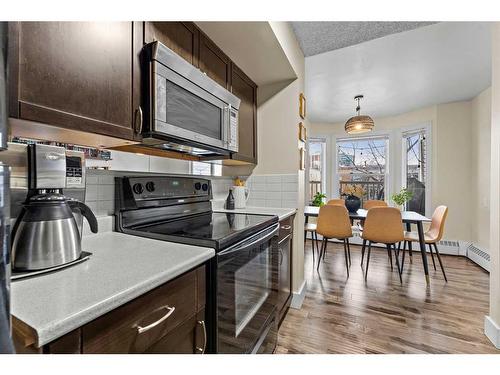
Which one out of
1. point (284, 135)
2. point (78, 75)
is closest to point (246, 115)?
point (284, 135)

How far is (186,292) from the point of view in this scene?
78 centimetres

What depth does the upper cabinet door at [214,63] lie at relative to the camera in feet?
4.80

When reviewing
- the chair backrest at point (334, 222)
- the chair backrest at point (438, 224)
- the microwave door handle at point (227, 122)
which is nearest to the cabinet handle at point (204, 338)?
the microwave door handle at point (227, 122)

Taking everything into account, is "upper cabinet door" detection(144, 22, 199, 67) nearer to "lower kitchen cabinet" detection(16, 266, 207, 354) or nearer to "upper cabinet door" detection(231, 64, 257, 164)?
"upper cabinet door" detection(231, 64, 257, 164)

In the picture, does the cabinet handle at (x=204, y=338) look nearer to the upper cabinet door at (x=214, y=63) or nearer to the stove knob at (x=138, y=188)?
the stove knob at (x=138, y=188)

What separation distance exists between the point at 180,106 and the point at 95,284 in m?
0.89

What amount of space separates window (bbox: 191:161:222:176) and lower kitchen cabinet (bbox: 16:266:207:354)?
1.15m

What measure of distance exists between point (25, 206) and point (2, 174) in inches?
14.0

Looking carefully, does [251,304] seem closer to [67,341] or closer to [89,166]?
[67,341]

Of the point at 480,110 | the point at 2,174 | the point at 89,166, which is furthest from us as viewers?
the point at 480,110

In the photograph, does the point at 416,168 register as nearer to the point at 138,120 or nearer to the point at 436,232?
the point at 436,232

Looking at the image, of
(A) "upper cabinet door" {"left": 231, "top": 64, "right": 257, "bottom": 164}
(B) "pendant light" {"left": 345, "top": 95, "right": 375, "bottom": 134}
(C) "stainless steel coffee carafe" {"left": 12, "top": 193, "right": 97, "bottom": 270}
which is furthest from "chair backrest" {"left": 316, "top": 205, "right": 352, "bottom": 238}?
(C) "stainless steel coffee carafe" {"left": 12, "top": 193, "right": 97, "bottom": 270}

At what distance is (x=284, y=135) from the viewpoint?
7.24 feet
